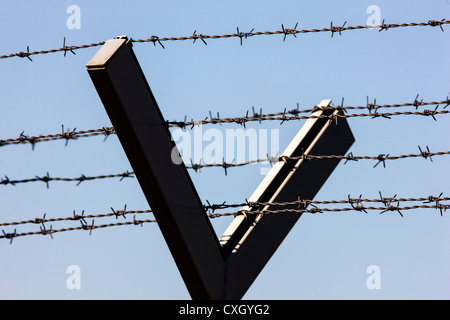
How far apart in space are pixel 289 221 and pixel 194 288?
557 millimetres

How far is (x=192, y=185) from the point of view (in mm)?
3010

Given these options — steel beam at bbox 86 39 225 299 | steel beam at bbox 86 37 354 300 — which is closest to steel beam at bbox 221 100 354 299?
steel beam at bbox 86 37 354 300

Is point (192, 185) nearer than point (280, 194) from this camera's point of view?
Yes

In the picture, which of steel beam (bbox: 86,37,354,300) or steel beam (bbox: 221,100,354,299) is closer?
steel beam (bbox: 86,37,354,300)

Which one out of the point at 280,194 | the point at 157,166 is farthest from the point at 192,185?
the point at 280,194

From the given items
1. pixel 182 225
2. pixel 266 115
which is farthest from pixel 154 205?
pixel 266 115

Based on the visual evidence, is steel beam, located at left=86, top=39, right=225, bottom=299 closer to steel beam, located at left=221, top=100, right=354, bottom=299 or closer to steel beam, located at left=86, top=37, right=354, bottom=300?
steel beam, located at left=86, top=37, right=354, bottom=300

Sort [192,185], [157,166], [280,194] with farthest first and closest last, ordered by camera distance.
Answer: [280,194] → [192,185] → [157,166]

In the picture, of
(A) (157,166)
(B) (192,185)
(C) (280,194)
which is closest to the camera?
(A) (157,166)

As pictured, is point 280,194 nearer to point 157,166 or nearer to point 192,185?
point 192,185

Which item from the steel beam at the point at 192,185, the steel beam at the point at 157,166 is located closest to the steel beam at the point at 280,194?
the steel beam at the point at 192,185

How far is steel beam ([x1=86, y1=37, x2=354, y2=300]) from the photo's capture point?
2713mm

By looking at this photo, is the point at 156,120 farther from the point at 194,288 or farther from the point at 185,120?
the point at 194,288
